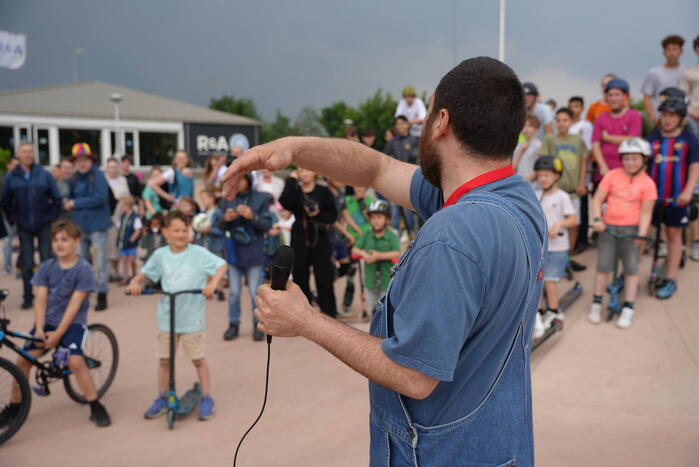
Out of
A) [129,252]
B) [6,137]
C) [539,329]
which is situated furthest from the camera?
[6,137]

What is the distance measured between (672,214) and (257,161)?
628 centimetres

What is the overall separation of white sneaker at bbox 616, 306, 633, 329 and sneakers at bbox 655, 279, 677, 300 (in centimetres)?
77

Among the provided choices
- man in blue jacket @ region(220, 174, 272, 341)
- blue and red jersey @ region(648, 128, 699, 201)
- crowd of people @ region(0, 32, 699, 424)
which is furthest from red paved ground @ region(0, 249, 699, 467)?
blue and red jersey @ region(648, 128, 699, 201)

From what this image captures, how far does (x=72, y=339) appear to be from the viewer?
485 cm

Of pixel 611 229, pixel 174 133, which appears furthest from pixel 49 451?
pixel 174 133

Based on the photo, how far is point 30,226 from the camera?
8.38 m

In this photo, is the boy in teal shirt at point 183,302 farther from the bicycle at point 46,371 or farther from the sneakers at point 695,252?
the sneakers at point 695,252

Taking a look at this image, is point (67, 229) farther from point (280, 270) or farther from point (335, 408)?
point (280, 270)

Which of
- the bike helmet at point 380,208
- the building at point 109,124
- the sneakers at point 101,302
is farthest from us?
the building at point 109,124

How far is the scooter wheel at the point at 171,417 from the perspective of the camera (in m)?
4.79

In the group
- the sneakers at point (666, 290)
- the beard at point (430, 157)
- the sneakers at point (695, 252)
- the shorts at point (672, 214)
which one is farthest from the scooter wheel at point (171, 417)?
the sneakers at point (695, 252)

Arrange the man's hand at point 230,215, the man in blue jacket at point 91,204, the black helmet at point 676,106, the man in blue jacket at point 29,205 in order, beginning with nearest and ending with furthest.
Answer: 1. the black helmet at point 676,106
2. the man's hand at point 230,215
3. the man in blue jacket at point 29,205
4. the man in blue jacket at point 91,204

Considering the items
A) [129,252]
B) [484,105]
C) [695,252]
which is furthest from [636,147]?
[129,252]

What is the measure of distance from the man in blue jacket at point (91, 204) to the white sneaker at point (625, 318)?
6.83 meters
